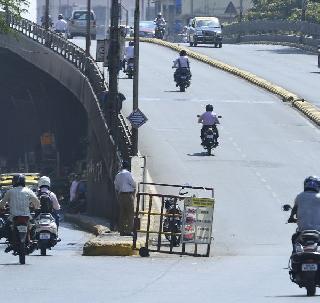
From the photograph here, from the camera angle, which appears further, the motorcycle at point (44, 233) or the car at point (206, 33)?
the car at point (206, 33)

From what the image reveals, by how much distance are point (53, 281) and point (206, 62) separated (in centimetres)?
5908

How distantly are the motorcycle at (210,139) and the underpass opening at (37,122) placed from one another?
1023 inches

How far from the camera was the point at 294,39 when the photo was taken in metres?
96.8

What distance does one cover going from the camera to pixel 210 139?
44.0m

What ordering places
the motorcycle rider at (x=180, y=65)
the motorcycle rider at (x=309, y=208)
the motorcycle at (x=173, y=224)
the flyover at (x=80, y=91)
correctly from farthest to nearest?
the motorcycle rider at (x=180, y=65), the flyover at (x=80, y=91), the motorcycle at (x=173, y=224), the motorcycle rider at (x=309, y=208)

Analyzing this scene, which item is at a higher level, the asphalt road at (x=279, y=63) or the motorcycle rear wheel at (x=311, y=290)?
the motorcycle rear wheel at (x=311, y=290)

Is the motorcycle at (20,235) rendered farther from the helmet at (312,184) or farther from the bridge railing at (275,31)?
the bridge railing at (275,31)

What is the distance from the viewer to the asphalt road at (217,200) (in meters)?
18.4

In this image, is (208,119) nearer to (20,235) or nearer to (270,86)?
(270,86)

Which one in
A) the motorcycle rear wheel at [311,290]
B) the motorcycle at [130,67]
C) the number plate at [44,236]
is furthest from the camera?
the motorcycle at [130,67]

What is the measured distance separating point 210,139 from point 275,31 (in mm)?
62857

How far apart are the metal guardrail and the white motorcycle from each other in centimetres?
1224

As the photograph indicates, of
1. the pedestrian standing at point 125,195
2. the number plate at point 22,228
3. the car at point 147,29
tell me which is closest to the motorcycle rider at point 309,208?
the number plate at point 22,228

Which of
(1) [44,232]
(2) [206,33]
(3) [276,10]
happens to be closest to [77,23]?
(2) [206,33]
